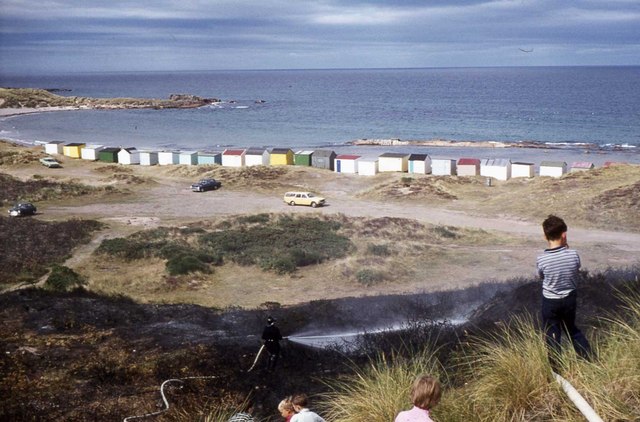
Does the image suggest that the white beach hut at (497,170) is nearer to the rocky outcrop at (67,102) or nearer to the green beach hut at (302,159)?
the green beach hut at (302,159)

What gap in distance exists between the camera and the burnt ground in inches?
397

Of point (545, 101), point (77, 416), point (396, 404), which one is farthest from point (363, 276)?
point (545, 101)

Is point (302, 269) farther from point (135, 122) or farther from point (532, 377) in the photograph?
point (135, 122)

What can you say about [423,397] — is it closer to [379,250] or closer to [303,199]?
[379,250]

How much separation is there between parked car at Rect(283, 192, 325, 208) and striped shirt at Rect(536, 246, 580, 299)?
32.1m

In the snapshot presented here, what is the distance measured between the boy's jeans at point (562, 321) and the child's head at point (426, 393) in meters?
2.09

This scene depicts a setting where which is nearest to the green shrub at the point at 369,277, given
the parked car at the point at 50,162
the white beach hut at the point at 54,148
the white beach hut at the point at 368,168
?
the white beach hut at the point at 368,168

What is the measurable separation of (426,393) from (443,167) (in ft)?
151

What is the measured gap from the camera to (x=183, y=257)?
2470cm

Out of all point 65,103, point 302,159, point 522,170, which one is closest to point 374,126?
point 302,159

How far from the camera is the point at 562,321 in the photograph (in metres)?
6.21

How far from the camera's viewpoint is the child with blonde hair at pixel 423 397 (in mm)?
4438

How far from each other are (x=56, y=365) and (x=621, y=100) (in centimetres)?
15331

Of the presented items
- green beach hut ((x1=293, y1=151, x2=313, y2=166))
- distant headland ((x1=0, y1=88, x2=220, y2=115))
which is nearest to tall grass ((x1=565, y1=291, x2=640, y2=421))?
green beach hut ((x1=293, y1=151, x2=313, y2=166))
